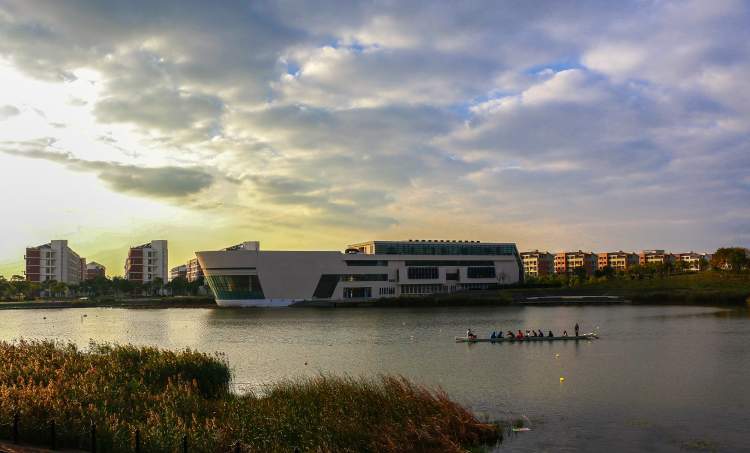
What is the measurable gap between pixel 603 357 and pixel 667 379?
1003 centimetres

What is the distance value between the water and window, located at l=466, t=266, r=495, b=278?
249ft

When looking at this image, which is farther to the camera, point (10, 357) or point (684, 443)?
Result: point (10, 357)

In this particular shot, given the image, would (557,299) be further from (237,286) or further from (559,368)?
(559,368)

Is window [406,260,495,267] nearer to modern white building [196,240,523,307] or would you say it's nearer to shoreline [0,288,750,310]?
modern white building [196,240,523,307]

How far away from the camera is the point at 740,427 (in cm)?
2558

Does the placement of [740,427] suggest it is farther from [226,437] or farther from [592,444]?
[226,437]

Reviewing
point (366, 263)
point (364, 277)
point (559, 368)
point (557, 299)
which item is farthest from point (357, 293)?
point (559, 368)

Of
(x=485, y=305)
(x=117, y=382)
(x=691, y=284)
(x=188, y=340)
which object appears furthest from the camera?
(x=691, y=284)

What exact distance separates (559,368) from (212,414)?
2644 centimetres

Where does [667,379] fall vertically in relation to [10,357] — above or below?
below

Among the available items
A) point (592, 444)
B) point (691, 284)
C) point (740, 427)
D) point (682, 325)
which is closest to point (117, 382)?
point (592, 444)

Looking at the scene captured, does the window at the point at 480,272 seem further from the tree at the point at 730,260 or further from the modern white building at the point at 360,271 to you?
the tree at the point at 730,260

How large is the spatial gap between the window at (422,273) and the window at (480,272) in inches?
370

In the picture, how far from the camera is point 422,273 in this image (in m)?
153
